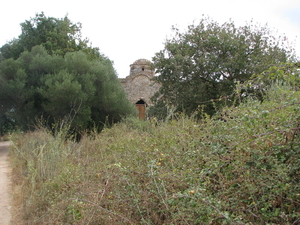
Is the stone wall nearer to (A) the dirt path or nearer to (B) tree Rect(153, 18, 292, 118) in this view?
(B) tree Rect(153, 18, 292, 118)

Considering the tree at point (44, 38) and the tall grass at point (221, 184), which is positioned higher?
the tree at point (44, 38)

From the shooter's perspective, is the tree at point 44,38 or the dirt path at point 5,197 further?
the tree at point 44,38

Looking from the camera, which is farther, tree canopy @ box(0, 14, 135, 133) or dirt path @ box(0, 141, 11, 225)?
tree canopy @ box(0, 14, 135, 133)

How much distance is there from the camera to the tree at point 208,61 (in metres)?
14.0

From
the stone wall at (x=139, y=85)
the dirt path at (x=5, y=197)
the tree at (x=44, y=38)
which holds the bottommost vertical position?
the dirt path at (x=5, y=197)

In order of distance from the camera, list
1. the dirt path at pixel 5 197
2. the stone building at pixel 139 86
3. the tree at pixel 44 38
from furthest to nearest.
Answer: the stone building at pixel 139 86
the tree at pixel 44 38
the dirt path at pixel 5 197

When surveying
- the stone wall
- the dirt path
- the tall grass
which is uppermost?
the stone wall

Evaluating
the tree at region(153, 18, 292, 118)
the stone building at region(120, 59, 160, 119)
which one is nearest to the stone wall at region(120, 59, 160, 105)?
the stone building at region(120, 59, 160, 119)

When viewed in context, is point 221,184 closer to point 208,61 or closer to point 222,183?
point 222,183

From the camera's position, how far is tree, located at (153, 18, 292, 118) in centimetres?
1402

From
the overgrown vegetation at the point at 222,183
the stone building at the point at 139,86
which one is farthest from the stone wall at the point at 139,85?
the overgrown vegetation at the point at 222,183

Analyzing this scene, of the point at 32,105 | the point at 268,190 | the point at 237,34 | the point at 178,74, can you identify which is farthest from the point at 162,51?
the point at 268,190

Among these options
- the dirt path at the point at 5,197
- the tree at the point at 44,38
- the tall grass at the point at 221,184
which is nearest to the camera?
the tall grass at the point at 221,184

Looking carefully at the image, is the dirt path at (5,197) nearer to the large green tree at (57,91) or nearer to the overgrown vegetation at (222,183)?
the overgrown vegetation at (222,183)
